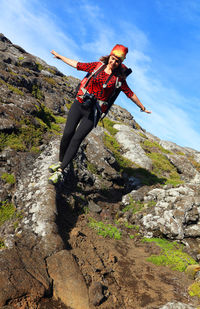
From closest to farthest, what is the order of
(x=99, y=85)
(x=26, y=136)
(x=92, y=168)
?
(x=99, y=85) < (x=26, y=136) < (x=92, y=168)

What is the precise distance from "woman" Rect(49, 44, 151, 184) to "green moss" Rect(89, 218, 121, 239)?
9.20ft

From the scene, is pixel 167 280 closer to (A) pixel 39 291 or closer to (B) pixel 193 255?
(B) pixel 193 255

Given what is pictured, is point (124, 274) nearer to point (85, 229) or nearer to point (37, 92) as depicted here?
point (85, 229)

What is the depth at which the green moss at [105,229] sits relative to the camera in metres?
7.98

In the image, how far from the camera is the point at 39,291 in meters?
4.02

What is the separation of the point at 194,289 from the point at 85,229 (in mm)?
3990

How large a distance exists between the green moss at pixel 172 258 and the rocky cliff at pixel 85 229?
0.12ft

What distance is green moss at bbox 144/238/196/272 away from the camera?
23.3 ft

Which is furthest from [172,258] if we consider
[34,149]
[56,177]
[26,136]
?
[26,136]

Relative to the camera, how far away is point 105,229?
823 centimetres

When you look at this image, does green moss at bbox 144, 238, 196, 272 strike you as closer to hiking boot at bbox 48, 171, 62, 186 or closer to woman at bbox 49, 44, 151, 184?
hiking boot at bbox 48, 171, 62, 186

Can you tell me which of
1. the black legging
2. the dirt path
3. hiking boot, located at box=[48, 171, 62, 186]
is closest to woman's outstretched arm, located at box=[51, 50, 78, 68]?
the black legging

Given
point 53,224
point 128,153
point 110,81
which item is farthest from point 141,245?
point 128,153

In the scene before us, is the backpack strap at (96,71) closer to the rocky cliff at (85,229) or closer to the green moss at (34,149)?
the rocky cliff at (85,229)
